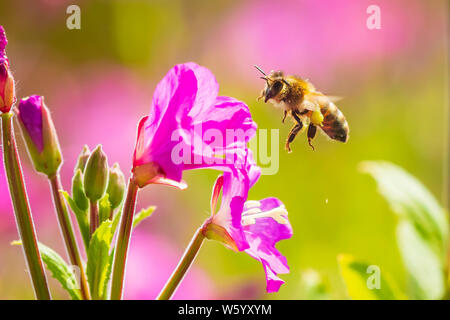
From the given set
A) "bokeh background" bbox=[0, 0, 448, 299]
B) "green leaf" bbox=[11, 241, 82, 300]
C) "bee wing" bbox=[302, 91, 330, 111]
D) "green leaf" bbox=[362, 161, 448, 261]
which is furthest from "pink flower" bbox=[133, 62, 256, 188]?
"bokeh background" bbox=[0, 0, 448, 299]

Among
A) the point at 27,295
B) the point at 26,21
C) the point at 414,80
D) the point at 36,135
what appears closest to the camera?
the point at 36,135

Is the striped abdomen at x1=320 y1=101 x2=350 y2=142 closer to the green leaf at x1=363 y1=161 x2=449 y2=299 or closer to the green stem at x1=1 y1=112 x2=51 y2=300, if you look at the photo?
the green leaf at x1=363 y1=161 x2=449 y2=299

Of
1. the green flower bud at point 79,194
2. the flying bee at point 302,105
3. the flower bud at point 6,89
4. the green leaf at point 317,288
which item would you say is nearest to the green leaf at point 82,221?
the green flower bud at point 79,194

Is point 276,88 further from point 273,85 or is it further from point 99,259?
point 99,259

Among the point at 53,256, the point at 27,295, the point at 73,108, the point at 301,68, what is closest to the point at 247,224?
the point at 53,256

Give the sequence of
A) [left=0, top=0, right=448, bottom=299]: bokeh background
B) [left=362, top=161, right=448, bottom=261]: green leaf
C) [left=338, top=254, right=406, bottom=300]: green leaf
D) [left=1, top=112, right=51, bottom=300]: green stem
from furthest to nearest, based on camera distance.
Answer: [left=0, top=0, right=448, bottom=299]: bokeh background → [left=362, top=161, right=448, bottom=261]: green leaf → [left=338, top=254, right=406, bottom=300]: green leaf → [left=1, top=112, right=51, bottom=300]: green stem

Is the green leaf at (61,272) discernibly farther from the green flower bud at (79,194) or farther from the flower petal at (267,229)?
the flower petal at (267,229)

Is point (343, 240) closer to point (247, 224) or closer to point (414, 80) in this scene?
point (414, 80)

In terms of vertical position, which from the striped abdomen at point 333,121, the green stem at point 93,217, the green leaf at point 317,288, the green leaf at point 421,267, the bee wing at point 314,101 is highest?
the bee wing at point 314,101
